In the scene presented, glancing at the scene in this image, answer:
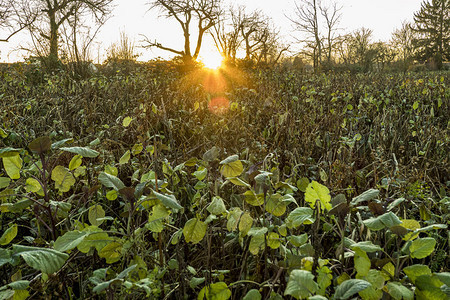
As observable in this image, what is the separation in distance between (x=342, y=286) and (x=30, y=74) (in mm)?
7824

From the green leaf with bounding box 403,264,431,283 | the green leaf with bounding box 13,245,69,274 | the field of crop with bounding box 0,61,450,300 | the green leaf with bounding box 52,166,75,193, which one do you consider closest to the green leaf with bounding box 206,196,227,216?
the field of crop with bounding box 0,61,450,300

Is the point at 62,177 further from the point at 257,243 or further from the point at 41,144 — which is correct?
the point at 257,243

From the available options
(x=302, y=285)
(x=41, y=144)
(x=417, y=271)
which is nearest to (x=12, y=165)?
(x=41, y=144)

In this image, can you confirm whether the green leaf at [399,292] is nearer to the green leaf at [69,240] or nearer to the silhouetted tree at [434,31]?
the green leaf at [69,240]

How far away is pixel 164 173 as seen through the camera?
1.38m

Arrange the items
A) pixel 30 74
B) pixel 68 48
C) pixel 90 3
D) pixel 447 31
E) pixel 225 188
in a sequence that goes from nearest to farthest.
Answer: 1. pixel 225 188
2. pixel 68 48
3. pixel 30 74
4. pixel 90 3
5. pixel 447 31

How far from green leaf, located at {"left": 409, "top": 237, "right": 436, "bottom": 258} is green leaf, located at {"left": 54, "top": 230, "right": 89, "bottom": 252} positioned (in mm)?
774

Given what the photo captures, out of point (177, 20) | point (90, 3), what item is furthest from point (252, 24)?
point (90, 3)

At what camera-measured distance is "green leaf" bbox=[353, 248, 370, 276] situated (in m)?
0.72

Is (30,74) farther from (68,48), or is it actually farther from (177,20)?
(177,20)

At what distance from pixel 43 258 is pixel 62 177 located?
1.68ft

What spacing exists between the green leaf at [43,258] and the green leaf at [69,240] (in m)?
0.03

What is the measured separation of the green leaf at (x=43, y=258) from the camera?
0.63m

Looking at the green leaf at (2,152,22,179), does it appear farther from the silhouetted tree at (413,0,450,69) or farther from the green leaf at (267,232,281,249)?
the silhouetted tree at (413,0,450,69)
